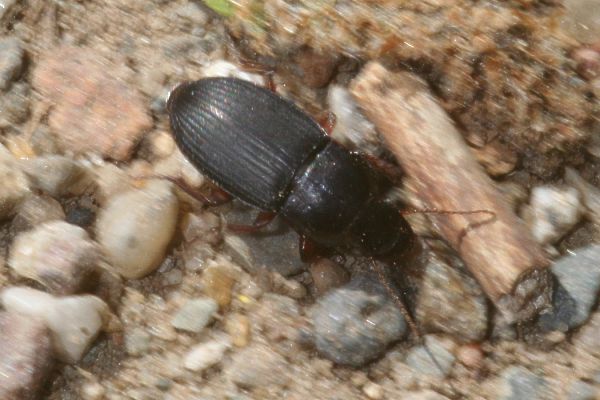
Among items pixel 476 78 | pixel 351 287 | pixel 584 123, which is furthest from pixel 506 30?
pixel 351 287

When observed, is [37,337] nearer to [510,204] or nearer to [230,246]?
[230,246]

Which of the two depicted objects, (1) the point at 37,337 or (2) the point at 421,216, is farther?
(2) the point at 421,216

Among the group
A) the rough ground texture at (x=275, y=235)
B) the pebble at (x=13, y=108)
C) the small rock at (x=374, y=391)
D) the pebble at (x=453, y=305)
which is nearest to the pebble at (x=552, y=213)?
the rough ground texture at (x=275, y=235)

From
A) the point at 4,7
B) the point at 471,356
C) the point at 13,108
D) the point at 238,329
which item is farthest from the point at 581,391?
the point at 4,7

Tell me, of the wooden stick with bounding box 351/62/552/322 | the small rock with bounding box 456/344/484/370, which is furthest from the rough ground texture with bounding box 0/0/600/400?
the wooden stick with bounding box 351/62/552/322

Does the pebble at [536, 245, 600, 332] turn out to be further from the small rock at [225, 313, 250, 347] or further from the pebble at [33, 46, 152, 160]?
the pebble at [33, 46, 152, 160]
